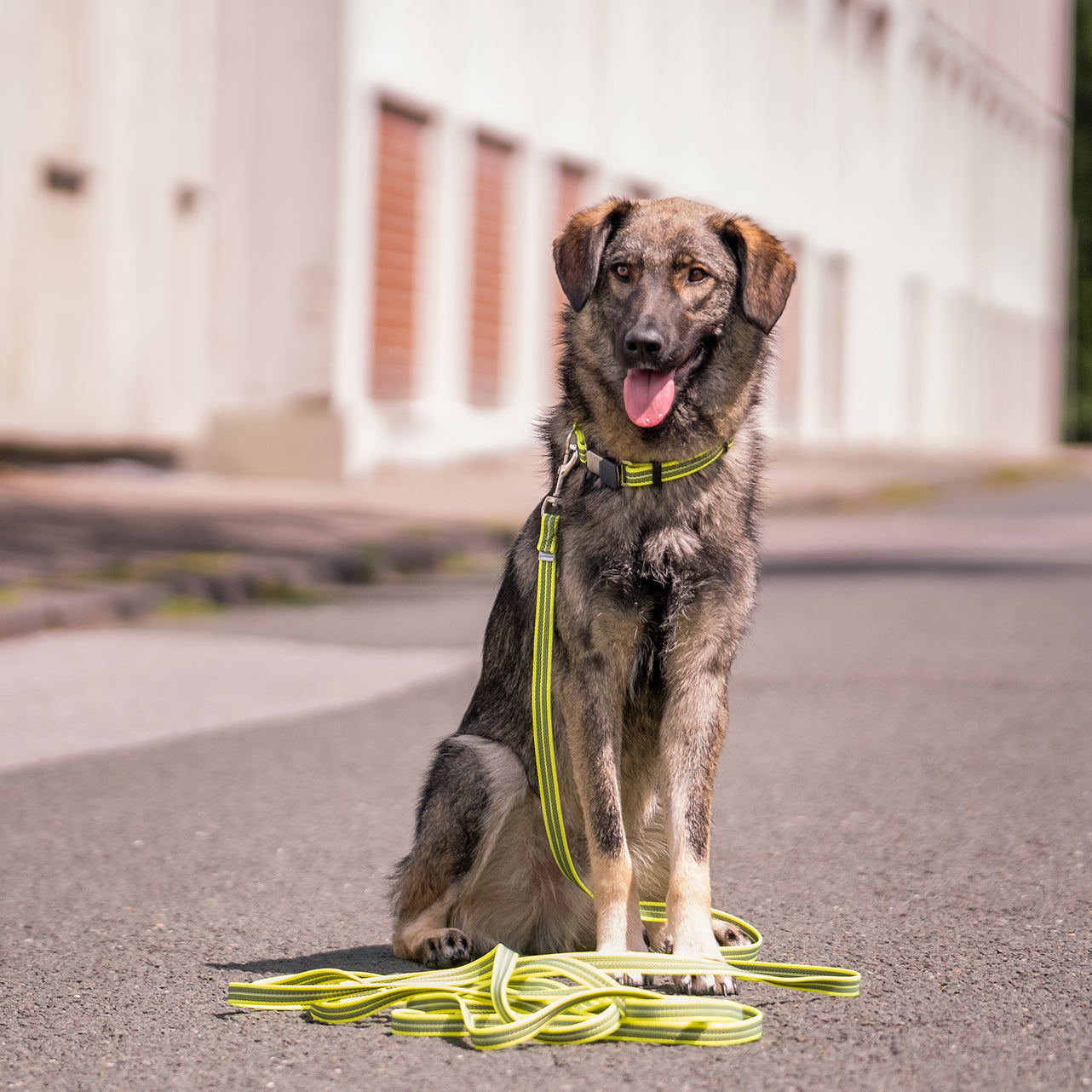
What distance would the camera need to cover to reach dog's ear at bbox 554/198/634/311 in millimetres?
Result: 3523

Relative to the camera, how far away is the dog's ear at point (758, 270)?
3510 millimetres

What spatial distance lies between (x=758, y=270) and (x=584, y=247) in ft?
1.21

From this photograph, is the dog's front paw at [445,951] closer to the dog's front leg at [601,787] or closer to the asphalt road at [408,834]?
the asphalt road at [408,834]

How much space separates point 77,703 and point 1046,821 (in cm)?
414

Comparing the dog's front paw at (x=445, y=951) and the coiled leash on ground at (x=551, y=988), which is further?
the dog's front paw at (x=445, y=951)

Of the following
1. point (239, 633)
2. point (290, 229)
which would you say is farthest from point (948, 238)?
point (239, 633)

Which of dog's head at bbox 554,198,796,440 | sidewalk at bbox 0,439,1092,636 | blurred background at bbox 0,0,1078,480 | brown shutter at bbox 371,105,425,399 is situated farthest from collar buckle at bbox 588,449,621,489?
brown shutter at bbox 371,105,425,399

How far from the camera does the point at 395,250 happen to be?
2072 centimetres

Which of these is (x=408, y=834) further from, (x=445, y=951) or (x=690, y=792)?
(x=690, y=792)

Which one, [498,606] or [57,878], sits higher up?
[498,606]

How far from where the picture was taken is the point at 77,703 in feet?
23.6

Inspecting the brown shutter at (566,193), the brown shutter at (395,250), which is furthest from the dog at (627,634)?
the brown shutter at (566,193)

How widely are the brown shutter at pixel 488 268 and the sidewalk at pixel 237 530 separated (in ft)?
4.04

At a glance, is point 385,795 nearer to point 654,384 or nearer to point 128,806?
point 128,806
